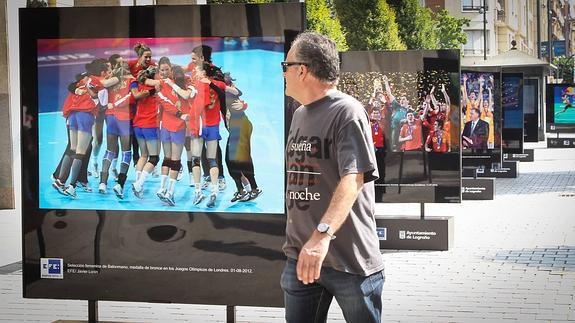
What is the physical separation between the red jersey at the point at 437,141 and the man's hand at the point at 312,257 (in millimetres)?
9448

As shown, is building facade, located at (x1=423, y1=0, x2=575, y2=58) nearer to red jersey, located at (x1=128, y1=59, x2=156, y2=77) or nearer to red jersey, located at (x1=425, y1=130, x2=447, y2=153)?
red jersey, located at (x1=425, y1=130, x2=447, y2=153)

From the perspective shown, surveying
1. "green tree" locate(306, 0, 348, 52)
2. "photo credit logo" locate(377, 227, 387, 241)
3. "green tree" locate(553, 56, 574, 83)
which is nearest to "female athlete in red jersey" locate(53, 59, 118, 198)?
"photo credit logo" locate(377, 227, 387, 241)

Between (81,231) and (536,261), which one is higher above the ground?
(81,231)

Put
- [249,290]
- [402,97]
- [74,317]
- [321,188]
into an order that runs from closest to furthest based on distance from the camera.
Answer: [321,188]
[249,290]
[74,317]
[402,97]

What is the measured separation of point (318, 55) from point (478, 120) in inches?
664

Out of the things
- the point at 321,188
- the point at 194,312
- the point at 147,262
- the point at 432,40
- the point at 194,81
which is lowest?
the point at 194,312

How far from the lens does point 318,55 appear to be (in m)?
4.91

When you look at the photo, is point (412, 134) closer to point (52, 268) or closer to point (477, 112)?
point (52, 268)

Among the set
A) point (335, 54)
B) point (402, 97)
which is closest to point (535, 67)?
point (402, 97)

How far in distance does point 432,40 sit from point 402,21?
6.69 m

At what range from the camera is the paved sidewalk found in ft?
29.1

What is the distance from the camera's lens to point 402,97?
1376cm

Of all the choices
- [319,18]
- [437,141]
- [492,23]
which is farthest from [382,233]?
[492,23]

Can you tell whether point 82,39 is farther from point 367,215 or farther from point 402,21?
point 402,21
